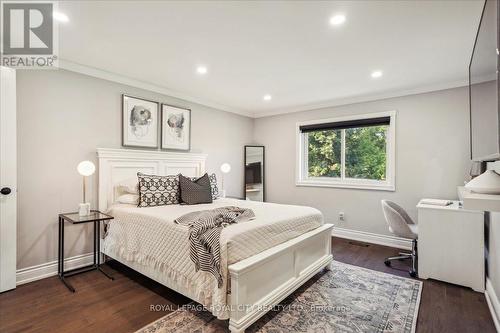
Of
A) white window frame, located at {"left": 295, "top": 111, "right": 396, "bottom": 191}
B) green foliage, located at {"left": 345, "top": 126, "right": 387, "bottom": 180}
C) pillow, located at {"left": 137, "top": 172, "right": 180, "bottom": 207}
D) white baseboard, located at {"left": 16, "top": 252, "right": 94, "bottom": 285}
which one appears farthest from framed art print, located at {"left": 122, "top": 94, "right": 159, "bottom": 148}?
green foliage, located at {"left": 345, "top": 126, "right": 387, "bottom": 180}

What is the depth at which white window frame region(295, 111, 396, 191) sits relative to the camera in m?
3.83

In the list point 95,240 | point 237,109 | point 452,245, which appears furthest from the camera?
point 237,109

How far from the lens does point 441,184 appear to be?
11.3 ft

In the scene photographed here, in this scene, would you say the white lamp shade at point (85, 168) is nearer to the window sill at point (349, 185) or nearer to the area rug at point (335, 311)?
the area rug at point (335, 311)

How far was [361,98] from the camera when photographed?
4.07 m

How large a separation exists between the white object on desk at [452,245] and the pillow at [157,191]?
2.89m

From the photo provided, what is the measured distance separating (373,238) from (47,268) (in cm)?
435

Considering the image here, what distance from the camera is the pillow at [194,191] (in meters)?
3.13

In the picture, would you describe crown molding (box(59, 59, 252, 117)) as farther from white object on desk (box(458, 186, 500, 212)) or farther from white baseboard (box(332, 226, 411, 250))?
white object on desk (box(458, 186, 500, 212))

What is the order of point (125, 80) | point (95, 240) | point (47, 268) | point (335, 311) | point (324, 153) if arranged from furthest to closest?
point (324, 153) < point (125, 80) < point (95, 240) < point (47, 268) < point (335, 311)

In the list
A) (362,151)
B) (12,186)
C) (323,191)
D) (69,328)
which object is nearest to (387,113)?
(362,151)

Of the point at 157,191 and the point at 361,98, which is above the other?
the point at 361,98

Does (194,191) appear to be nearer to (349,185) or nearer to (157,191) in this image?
(157,191)

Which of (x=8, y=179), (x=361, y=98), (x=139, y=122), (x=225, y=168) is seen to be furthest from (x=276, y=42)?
(x=8, y=179)
